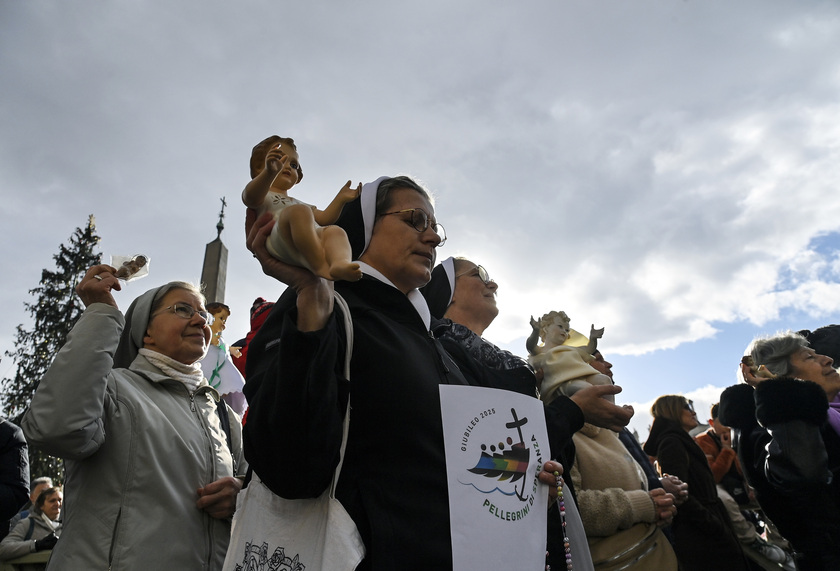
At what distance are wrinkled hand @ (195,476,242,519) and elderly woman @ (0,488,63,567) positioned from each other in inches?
122

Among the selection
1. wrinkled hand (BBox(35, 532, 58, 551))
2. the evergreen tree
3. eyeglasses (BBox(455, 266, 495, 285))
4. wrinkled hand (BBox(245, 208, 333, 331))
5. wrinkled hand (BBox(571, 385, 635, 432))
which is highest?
the evergreen tree

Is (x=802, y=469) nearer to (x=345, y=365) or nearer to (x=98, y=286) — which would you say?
(x=345, y=365)

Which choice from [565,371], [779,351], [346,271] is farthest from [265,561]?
[779,351]

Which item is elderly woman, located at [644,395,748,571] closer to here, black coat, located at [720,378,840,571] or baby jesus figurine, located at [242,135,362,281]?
black coat, located at [720,378,840,571]

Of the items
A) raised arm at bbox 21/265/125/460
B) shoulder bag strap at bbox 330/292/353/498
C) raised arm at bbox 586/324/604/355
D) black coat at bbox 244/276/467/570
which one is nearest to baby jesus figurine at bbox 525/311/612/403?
raised arm at bbox 586/324/604/355

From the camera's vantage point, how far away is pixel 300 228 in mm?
1220

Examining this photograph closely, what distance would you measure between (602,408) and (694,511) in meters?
2.59

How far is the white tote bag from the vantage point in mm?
1295

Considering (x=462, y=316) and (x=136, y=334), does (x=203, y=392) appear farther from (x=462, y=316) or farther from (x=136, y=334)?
(x=462, y=316)

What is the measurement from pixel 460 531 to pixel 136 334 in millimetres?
1870

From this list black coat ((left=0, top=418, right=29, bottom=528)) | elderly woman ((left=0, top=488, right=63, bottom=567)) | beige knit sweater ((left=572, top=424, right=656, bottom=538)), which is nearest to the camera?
beige knit sweater ((left=572, top=424, right=656, bottom=538))

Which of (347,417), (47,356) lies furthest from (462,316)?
(47,356)

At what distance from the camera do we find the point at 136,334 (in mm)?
2596

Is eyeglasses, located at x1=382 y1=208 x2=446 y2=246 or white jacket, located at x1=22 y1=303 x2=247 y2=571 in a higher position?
eyeglasses, located at x1=382 y1=208 x2=446 y2=246
